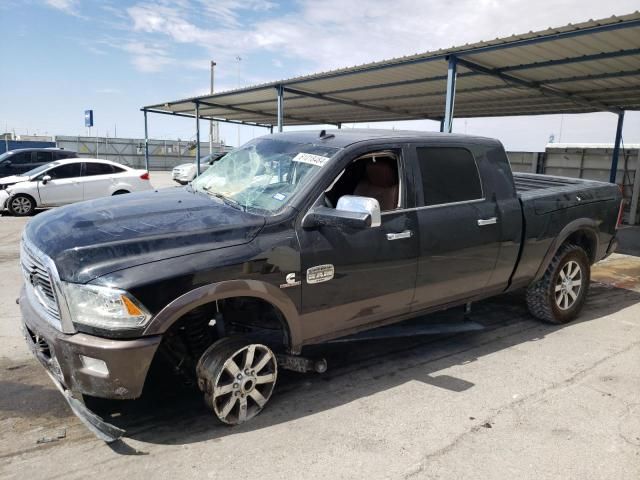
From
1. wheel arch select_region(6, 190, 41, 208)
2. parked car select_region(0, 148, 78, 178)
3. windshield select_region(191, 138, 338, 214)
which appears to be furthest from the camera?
parked car select_region(0, 148, 78, 178)

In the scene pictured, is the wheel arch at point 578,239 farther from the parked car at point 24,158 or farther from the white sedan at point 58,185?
the parked car at point 24,158

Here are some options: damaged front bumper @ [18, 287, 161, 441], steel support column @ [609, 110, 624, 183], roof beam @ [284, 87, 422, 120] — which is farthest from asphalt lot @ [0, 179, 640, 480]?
steel support column @ [609, 110, 624, 183]

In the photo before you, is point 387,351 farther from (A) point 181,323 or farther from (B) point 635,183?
(B) point 635,183

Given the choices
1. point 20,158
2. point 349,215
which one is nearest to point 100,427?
point 349,215

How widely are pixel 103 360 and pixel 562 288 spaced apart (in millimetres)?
4627

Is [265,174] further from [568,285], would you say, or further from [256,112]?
[256,112]

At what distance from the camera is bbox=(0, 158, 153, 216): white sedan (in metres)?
12.1

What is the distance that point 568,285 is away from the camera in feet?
17.3

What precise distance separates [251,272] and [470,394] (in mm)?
2002

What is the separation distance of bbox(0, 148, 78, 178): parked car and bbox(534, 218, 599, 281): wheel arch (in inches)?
599

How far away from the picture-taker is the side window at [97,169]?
40.9 feet

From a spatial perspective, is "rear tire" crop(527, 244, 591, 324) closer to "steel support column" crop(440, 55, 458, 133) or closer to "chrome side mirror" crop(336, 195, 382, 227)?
"chrome side mirror" crop(336, 195, 382, 227)

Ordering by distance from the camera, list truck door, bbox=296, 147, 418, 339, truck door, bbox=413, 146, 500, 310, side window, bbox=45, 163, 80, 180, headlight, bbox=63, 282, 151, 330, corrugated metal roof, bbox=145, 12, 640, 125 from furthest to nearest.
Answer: side window, bbox=45, 163, 80, 180
corrugated metal roof, bbox=145, 12, 640, 125
truck door, bbox=413, 146, 500, 310
truck door, bbox=296, 147, 418, 339
headlight, bbox=63, 282, 151, 330

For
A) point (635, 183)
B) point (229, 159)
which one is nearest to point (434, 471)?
point (229, 159)
